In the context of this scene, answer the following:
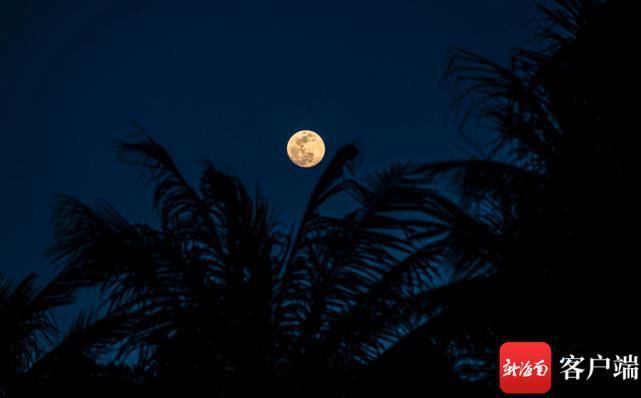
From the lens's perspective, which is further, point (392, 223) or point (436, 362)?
point (392, 223)

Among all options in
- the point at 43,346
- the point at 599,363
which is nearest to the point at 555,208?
the point at 599,363

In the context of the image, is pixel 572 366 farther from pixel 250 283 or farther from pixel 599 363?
pixel 250 283

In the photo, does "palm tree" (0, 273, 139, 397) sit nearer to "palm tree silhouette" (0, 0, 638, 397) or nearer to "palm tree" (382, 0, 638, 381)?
"palm tree silhouette" (0, 0, 638, 397)

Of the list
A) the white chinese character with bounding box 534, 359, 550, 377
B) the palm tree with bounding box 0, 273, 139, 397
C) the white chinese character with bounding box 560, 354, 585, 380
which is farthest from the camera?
the palm tree with bounding box 0, 273, 139, 397

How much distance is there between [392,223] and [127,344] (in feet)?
7.87

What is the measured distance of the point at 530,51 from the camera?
514 centimetres

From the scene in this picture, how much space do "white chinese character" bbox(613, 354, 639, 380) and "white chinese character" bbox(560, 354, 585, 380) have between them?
7.9 inches

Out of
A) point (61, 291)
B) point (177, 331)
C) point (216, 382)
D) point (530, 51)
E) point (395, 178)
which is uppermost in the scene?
point (530, 51)

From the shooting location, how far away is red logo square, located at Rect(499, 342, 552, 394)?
4324mm

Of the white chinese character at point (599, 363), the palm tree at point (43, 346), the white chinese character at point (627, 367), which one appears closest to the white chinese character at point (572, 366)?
the white chinese character at point (599, 363)

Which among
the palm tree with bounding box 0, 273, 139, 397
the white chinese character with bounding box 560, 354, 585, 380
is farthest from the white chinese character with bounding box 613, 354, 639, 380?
the palm tree with bounding box 0, 273, 139, 397

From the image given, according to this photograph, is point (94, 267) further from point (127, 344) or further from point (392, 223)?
point (392, 223)

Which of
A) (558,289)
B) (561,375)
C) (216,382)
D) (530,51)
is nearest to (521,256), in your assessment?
(558,289)

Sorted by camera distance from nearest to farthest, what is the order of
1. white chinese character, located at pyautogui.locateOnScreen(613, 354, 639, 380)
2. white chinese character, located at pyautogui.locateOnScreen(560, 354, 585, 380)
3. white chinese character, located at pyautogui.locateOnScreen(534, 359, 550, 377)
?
white chinese character, located at pyautogui.locateOnScreen(613, 354, 639, 380), white chinese character, located at pyautogui.locateOnScreen(560, 354, 585, 380), white chinese character, located at pyautogui.locateOnScreen(534, 359, 550, 377)
